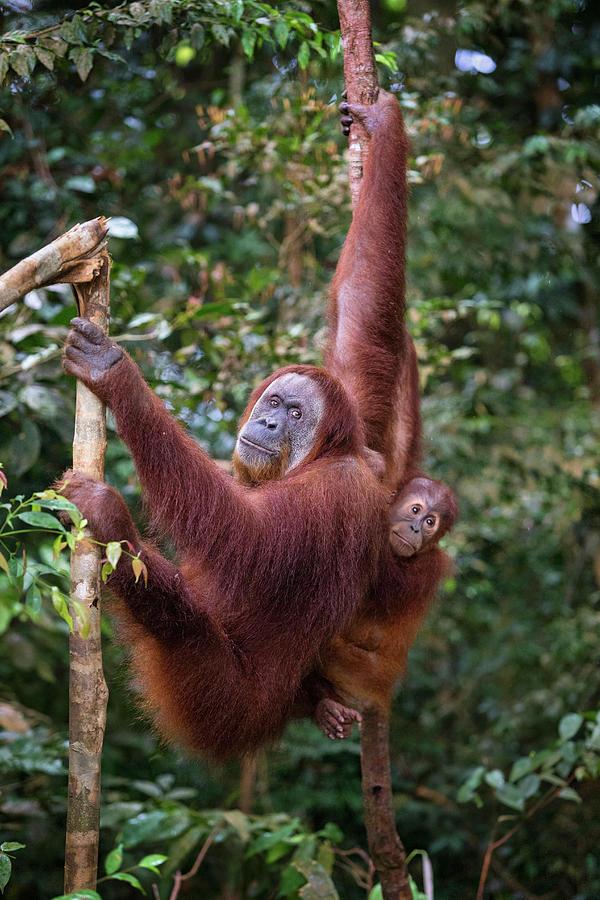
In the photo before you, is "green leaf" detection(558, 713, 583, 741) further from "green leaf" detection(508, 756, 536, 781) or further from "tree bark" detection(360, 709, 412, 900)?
"tree bark" detection(360, 709, 412, 900)

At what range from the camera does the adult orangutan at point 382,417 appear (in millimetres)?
3354

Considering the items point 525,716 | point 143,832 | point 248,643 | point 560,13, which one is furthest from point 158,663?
point 560,13

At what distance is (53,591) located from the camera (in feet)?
5.84

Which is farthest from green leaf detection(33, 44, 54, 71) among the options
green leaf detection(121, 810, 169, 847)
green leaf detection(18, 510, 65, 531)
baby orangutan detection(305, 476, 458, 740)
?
green leaf detection(121, 810, 169, 847)

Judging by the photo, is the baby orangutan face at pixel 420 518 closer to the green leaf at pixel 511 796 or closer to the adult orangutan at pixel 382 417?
the adult orangutan at pixel 382 417

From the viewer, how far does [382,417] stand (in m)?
3.48

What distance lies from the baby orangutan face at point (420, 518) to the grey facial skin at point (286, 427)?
26.2 inches

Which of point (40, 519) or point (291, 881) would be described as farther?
point (291, 881)

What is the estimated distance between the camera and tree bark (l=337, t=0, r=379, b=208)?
3135 mm

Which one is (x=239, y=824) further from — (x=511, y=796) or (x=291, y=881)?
(x=511, y=796)

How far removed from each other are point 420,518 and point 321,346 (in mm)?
1214

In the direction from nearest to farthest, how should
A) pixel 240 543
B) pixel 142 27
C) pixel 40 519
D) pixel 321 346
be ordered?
pixel 40 519 → pixel 240 543 → pixel 142 27 → pixel 321 346

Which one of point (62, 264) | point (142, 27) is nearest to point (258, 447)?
point (62, 264)

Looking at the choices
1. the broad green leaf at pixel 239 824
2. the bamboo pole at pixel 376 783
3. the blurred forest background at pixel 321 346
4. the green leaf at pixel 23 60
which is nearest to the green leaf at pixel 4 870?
the blurred forest background at pixel 321 346
